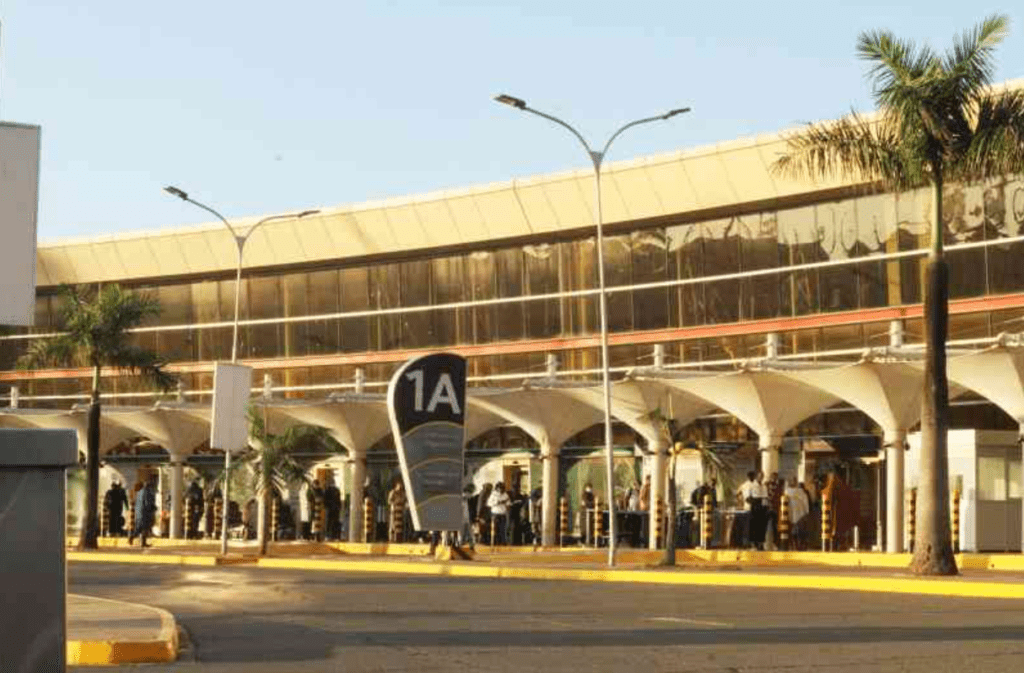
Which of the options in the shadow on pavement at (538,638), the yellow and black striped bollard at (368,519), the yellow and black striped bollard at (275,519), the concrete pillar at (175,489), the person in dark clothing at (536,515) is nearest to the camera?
the shadow on pavement at (538,638)

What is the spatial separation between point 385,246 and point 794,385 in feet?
73.5

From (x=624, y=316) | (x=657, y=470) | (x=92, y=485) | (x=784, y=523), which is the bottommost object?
(x=784, y=523)

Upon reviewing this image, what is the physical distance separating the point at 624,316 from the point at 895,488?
17985 mm

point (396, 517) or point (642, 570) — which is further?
point (396, 517)

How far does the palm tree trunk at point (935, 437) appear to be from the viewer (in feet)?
97.0

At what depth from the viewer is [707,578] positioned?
97.3 ft

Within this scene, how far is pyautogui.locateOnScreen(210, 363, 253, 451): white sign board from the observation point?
4341 centimetres

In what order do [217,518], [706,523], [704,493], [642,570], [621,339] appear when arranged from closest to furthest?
[642,570], [706,523], [704,493], [621,339], [217,518]

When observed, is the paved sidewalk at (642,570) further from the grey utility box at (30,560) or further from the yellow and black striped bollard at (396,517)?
the grey utility box at (30,560)

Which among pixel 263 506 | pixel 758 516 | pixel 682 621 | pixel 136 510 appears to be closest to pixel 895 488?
pixel 758 516

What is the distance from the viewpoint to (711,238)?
2183 inches

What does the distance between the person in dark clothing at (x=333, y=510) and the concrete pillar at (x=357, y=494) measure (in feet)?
1.36

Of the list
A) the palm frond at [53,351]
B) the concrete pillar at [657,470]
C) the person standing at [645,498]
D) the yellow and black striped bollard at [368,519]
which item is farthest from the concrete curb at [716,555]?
the palm frond at [53,351]

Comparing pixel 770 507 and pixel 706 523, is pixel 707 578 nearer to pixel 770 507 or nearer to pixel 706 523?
pixel 770 507
